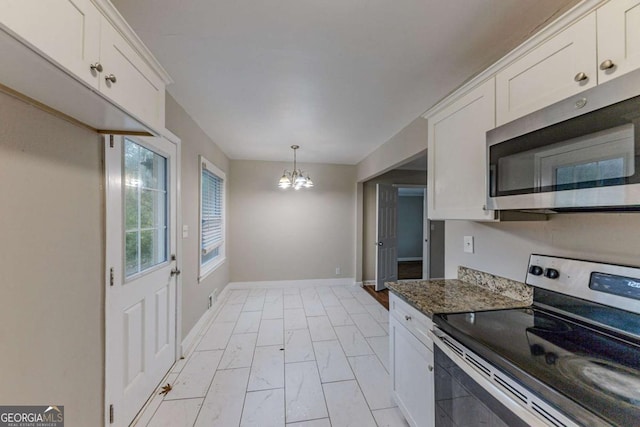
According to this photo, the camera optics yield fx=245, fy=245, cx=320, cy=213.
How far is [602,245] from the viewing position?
1.14 meters

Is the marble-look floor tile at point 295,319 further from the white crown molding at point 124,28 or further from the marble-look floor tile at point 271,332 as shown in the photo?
the white crown molding at point 124,28

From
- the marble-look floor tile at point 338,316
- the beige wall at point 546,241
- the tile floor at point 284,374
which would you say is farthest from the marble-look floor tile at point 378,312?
the beige wall at point 546,241

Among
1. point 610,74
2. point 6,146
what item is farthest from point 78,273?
point 610,74

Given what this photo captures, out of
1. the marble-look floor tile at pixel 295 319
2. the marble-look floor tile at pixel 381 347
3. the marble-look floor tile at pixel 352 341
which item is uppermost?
the marble-look floor tile at pixel 381 347

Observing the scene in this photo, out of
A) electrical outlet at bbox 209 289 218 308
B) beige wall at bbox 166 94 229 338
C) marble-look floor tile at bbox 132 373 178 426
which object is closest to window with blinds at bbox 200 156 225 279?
beige wall at bbox 166 94 229 338

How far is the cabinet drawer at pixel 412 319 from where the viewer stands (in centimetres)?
138

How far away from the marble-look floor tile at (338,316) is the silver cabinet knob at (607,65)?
3.13m

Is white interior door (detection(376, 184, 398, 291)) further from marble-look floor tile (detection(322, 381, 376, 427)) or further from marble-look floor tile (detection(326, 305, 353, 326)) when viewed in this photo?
marble-look floor tile (detection(322, 381, 376, 427))

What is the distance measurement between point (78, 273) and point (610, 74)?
2445mm

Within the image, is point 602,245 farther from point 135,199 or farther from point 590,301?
point 135,199

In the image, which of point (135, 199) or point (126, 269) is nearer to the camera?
point (126, 269)

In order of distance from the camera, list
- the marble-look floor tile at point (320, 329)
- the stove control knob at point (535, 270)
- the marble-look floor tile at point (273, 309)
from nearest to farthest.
Result: the stove control knob at point (535, 270), the marble-look floor tile at point (320, 329), the marble-look floor tile at point (273, 309)

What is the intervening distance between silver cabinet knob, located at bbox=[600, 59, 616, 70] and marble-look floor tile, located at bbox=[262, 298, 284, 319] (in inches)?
141

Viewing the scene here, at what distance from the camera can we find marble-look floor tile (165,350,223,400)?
1968 mm
